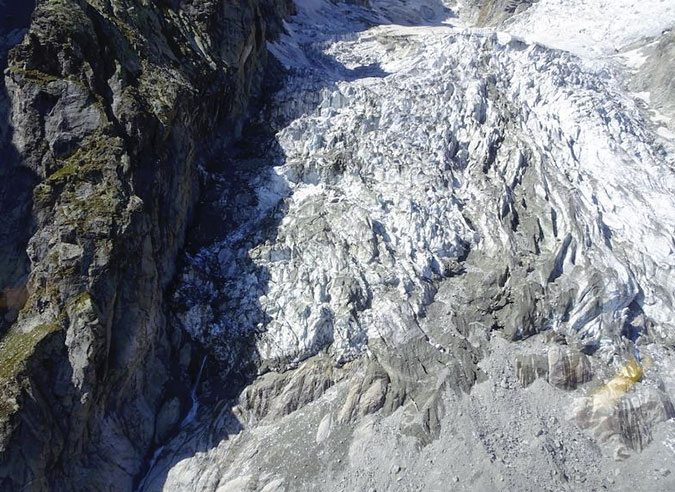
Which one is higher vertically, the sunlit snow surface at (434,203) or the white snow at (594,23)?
the white snow at (594,23)

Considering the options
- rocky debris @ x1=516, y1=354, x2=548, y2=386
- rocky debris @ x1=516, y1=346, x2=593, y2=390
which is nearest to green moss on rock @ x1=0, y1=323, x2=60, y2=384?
rocky debris @ x1=516, y1=354, x2=548, y2=386

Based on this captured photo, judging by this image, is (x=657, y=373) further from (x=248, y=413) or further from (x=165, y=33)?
(x=165, y=33)

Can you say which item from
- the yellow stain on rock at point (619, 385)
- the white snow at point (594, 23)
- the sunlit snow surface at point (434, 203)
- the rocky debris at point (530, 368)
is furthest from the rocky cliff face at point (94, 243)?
the white snow at point (594, 23)

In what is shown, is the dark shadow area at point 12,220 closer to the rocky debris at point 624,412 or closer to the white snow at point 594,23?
the rocky debris at point 624,412

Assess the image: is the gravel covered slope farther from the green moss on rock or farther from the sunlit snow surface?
the green moss on rock

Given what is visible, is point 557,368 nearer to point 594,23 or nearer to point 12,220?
point 12,220

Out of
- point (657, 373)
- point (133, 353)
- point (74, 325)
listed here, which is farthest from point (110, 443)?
point (657, 373)
